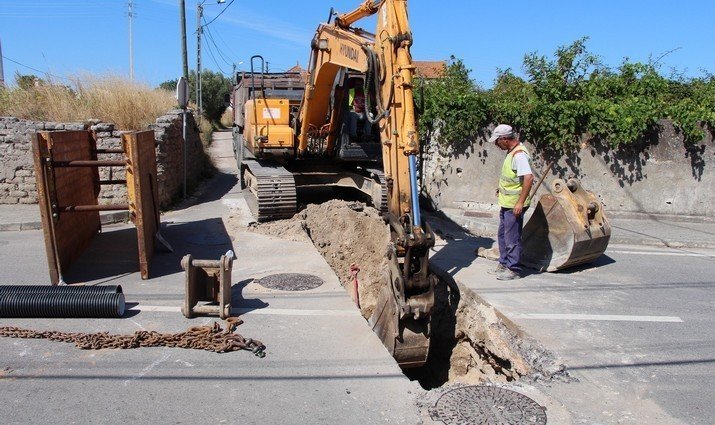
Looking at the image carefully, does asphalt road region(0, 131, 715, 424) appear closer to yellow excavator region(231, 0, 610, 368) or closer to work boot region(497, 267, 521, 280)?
work boot region(497, 267, 521, 280)

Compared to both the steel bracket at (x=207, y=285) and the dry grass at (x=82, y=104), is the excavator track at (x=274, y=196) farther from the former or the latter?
the dry grass at (x=82, y=104)

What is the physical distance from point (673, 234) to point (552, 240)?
4.25 metres

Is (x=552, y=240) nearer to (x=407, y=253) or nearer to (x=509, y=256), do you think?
(x=509, y=256)

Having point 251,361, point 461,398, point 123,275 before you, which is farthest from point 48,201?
point 461,398

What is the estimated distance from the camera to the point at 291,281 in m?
6.72

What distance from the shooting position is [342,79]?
376 inches

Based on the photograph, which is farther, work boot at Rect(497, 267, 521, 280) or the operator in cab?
the operator in cab

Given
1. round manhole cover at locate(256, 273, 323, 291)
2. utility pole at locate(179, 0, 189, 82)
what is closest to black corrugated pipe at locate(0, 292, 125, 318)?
round manhole cover at locate(256, 273, 323, 291)

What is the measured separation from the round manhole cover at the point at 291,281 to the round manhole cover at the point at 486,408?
2738 mm

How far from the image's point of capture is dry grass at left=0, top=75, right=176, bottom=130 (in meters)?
12.9

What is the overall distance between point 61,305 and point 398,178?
11.5 ft

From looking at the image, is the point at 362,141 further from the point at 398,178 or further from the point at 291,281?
the point at 398,178

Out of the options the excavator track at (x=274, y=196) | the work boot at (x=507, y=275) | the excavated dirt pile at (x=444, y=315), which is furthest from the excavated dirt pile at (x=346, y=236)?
the work boot at (x=507, y=275)

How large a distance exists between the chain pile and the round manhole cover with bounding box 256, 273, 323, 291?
144cm
